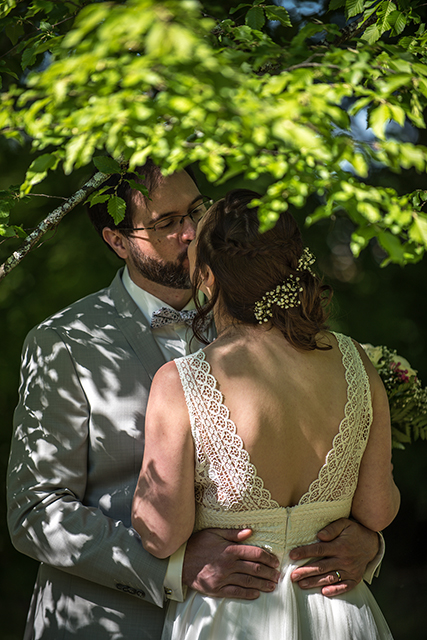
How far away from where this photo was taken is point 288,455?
185 centimetres

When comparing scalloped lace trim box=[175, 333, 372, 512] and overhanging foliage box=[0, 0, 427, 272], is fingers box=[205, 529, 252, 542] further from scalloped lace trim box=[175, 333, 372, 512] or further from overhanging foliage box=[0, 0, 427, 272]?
overhanging foliage box=[0, 0, 427, 272]

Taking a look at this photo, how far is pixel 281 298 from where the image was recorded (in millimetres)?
1883

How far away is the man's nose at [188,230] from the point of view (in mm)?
2830

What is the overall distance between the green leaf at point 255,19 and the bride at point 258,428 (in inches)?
24.8

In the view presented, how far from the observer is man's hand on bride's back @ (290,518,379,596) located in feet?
6.46

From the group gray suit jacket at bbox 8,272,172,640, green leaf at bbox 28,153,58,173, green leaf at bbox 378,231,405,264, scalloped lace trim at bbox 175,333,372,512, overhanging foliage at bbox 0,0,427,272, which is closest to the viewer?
overhanging foliage at bbox 0,0,427,272

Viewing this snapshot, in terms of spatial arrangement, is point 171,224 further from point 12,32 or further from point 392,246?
point 392,246

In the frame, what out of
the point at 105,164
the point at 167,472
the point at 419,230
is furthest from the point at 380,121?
the point at 167,472

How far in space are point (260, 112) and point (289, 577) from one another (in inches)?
59.0

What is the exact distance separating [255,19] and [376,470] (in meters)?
1.64

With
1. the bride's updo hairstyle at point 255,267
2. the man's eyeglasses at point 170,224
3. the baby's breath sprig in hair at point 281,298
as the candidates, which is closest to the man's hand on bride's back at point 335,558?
the bride's updo hairstyle at point 255,267

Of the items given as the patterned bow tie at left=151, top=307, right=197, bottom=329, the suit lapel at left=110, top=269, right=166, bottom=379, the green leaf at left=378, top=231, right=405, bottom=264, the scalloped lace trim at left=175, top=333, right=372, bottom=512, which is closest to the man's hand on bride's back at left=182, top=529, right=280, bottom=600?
the scalloped lace trim at left=175, top=333, right=372, bottom=512

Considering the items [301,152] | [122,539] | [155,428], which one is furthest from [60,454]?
[301,152]

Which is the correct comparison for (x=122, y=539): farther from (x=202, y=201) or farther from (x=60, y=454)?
(x=202, y=201)
